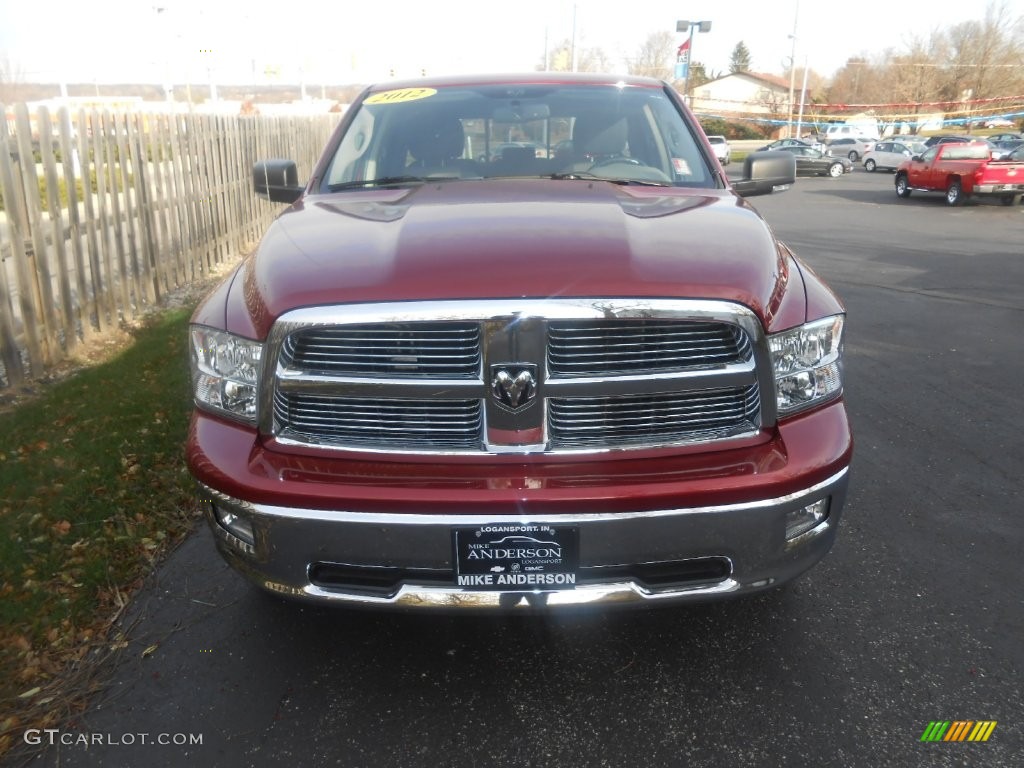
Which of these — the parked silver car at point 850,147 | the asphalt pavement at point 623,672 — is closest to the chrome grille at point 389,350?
the asphalt pavement at point 623,672

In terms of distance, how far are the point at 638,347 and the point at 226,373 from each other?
122cm

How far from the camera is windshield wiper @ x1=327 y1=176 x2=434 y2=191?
375 centimetres

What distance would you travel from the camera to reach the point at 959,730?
2445 millimetres

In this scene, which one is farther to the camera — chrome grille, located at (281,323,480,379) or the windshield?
the windshield

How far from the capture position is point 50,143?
20.2 ft

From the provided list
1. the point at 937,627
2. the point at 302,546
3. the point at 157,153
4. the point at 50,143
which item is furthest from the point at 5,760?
the point at 157,153

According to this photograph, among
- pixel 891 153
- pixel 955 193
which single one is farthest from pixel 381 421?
pixel 891 153

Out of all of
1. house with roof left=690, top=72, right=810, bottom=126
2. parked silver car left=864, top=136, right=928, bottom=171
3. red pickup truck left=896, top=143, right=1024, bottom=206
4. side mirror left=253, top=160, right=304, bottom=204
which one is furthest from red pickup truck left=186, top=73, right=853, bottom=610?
house with roof left=690, top=72, right=810, bottom=126

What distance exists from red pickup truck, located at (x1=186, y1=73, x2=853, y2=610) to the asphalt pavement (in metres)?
0.33

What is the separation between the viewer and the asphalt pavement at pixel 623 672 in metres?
2.41

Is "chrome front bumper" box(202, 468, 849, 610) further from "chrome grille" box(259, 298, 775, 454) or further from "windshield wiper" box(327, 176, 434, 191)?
"windshield wiper" box(327, 176, 434, 191)

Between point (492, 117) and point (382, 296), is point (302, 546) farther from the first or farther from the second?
point (492, 117)

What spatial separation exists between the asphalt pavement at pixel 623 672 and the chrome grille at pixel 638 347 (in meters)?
0.74

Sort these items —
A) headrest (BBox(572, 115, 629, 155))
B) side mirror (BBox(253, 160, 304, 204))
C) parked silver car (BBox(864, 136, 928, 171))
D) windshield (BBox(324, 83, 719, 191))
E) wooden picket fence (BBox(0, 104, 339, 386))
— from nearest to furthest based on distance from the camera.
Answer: windshield (BBox(324, 83, 719, 191))
headrest (BBox(572, 115, 629, 155))
side mirror (BBox(253, 160, 304, 204))
wooden picket fence (BBox(0, 104, 339, 386))
parked silver car (BBox(864, 136, 928, 171))
